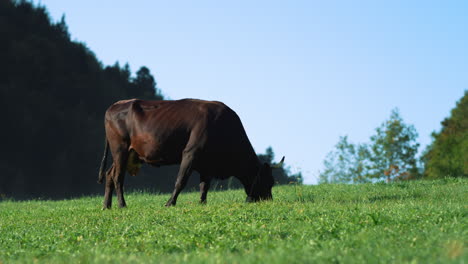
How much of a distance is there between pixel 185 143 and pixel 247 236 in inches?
269

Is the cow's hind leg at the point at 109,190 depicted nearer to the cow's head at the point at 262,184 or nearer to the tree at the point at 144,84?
the cow's head at the point at 262,184

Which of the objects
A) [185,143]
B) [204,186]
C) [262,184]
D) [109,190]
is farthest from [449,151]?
[109,190]

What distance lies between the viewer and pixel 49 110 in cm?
4966

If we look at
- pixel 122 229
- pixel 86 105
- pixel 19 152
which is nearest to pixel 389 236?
pixel 122 229

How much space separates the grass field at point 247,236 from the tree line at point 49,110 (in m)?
30.7

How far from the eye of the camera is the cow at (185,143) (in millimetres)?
15672

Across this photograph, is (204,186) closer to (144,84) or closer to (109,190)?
(109,190)

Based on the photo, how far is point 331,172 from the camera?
209ft

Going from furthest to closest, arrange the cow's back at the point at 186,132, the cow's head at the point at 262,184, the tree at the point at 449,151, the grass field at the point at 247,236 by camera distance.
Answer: the tree at the point at 449,151
the cow's head at the point at 262,184
the cow's back at the point at 186,132
the grass field at the point at 247,236

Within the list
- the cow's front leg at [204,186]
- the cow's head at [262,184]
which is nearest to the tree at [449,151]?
the cow's head at [262,184]

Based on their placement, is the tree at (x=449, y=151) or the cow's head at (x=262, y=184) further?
→ the tree at (x=449, y=151)

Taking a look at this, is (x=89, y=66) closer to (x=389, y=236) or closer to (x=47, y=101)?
(x=47, y=101)

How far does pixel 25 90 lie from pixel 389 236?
45407mm

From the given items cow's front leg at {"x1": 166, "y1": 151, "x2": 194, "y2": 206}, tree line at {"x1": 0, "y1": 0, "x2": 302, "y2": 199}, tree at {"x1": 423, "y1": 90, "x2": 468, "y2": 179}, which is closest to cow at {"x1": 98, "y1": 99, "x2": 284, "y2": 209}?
cow's front leg at {"x1": 166, "y1": 151, "x2": 194, "y2": 206}
